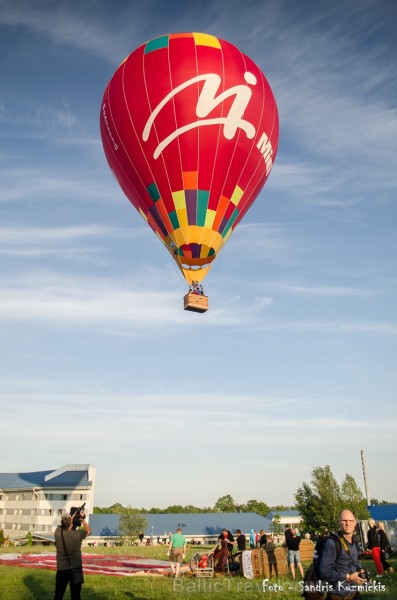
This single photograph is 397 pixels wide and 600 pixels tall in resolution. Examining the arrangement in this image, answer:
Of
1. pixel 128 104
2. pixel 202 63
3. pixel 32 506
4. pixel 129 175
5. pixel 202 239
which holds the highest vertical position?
pixel 202 63

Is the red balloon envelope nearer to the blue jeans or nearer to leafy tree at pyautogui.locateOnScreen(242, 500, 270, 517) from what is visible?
the blue jeans

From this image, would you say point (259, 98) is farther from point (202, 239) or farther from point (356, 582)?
point (356, 582)

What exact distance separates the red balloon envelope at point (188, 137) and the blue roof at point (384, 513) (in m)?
37.8

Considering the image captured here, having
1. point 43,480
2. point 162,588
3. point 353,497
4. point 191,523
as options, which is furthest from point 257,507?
point 162,588

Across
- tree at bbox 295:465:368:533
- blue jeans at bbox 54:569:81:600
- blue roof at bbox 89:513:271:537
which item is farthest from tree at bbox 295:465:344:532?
blue jeans at bbox 54:569:81:600

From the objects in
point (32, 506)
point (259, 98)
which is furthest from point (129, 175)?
point (32, 506)

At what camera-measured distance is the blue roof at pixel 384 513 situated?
51.0m

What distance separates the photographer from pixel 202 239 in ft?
83.5

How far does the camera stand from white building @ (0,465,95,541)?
284 feet

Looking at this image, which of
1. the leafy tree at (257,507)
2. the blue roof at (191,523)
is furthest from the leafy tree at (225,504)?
the blue roof at (191,523)

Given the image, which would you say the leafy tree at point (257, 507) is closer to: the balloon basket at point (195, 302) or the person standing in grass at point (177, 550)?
the balloon basket at point (195, 302)

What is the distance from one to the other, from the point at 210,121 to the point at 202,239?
557cm

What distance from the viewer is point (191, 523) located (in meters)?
84.6

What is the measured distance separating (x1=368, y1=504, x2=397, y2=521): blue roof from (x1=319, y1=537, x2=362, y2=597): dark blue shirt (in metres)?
49.1
